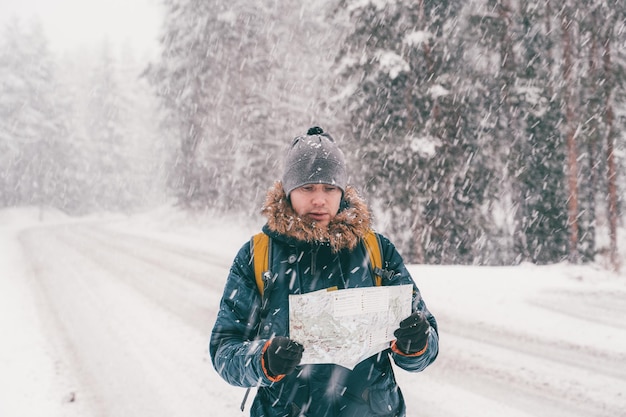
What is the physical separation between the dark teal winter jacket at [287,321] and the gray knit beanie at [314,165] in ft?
0.63

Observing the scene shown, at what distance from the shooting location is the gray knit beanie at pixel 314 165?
81.0 inches

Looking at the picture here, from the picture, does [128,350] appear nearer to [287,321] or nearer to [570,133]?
→ [287,321]

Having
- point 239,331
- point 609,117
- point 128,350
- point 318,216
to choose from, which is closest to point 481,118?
point 609,117

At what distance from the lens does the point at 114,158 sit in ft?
152

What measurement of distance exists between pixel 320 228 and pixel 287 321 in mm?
410

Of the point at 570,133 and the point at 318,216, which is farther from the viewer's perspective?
the point at 570,133

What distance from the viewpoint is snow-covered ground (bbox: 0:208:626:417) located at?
425cm

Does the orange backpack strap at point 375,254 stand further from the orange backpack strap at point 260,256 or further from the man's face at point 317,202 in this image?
the orange backpack strap at point 260,256

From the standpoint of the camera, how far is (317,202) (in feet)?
6.66

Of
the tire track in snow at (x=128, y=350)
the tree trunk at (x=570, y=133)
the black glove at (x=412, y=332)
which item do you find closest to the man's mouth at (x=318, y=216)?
the black glove at (x=412, y=332)

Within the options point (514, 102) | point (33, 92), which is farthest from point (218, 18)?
point (33, 92)

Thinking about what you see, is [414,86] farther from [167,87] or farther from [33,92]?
[33,92]

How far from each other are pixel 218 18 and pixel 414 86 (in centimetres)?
1121

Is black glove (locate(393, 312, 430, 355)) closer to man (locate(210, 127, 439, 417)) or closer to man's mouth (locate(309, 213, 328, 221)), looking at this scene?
man (locate(210, 127, 439, 417))
